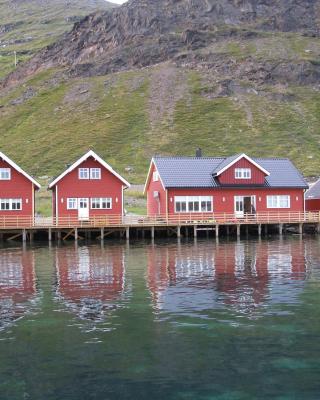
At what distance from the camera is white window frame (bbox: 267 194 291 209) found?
62250 millimetres

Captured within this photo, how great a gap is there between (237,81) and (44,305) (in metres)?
136

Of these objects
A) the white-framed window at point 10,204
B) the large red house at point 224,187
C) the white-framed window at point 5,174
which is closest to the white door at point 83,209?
the white-framed window at point 10,204

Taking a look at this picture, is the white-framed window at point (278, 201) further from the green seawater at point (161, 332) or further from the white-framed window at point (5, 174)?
the green seawater at point (161, 332)

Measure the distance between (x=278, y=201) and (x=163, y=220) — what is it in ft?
43.2

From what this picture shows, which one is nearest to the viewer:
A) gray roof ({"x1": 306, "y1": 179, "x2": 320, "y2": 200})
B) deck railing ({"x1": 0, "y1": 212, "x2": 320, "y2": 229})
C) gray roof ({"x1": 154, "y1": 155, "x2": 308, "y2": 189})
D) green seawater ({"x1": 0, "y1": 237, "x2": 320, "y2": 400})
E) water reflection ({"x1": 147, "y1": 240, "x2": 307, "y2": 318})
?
green seawater ({"x1": 0, "y1": 237, "x2": 320, "y2": 400})

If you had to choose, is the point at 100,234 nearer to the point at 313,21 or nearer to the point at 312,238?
Answer: the point at 312,238

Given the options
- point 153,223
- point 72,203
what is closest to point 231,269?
point 153,223

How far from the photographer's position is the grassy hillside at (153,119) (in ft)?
392

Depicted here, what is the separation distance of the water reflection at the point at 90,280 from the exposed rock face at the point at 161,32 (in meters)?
127

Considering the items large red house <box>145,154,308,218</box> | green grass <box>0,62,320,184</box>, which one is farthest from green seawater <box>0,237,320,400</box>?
green grass <box>0,62,320,184</box>

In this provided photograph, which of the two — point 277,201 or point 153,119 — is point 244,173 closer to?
point 277,201

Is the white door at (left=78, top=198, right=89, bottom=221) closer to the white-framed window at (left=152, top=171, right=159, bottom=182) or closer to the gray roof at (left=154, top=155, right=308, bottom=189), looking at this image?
the gray roof at (left=154, top=155, right=308, bottom=189)

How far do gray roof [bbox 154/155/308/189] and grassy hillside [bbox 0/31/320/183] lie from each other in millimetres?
39146

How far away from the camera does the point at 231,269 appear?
3178cm
